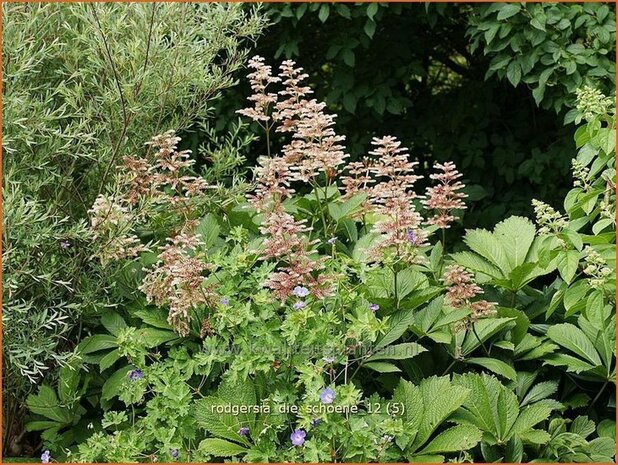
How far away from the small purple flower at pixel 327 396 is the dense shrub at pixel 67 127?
40.4 inches

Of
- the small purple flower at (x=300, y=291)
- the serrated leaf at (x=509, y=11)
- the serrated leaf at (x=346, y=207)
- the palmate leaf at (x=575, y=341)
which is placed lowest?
the palmate leaf at (x=575, y=341)

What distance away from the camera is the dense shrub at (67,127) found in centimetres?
297

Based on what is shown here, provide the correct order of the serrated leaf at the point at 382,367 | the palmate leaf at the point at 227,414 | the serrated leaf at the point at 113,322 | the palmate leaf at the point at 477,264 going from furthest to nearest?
the palmate leaf at the point at 477,264
the serrated leaf at the point at 113,322
the serrated leaf at the point at 382,367
the palmate leaf at the point at 227,414

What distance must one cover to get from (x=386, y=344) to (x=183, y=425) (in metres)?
0.75

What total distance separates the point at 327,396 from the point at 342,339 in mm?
276

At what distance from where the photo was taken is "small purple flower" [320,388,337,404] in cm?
251

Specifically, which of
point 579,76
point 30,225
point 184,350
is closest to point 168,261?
point 184,350

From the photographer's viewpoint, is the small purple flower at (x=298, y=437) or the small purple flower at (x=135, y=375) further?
the small purple flower at (x=135, y=375)

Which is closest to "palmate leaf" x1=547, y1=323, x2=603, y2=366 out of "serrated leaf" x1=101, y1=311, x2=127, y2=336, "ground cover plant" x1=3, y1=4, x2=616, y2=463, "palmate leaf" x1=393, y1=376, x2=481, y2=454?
"ground cover plant" x1=3, y1=4, x2=616, y2=463

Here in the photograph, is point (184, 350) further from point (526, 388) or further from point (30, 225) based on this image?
point (526, 388)

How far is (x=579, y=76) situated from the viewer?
13.5 feet

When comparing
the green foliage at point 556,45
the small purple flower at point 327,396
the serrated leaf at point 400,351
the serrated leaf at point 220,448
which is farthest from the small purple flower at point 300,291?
the green foliage at point 556,45

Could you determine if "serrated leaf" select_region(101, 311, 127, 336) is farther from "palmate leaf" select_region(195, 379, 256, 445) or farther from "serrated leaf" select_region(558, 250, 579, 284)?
"serrated leaf" select_region(558, 250, 579, 284)

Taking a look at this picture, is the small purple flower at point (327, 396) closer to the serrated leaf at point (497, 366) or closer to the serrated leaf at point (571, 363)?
the serrated leaf at point (497, 366)
